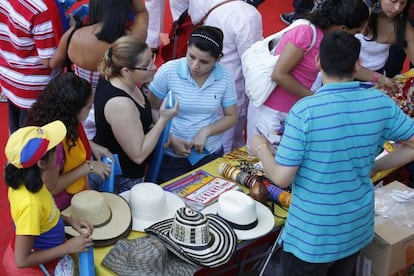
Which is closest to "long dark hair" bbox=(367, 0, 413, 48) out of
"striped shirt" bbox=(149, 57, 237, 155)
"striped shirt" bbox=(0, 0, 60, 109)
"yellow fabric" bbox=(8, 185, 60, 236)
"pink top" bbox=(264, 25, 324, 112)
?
"pink top" bbox=(264, 25, 324, 112)

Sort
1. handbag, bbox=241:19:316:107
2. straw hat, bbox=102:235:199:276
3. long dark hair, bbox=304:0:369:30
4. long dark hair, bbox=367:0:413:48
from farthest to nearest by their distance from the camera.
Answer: long dark hair, bbox=367:0:413:48, handbag, bbox=241:19:316:107, long dark hair, bbox=304:0:369:30, straw hat, bbox=102:235:199:276

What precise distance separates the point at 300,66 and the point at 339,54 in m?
1.12

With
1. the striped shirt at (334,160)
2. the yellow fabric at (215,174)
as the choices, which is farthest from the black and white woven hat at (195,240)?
the striped shirt at (334,160)

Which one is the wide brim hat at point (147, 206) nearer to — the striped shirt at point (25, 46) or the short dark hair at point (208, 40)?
the short dark hair at point (208, 40)

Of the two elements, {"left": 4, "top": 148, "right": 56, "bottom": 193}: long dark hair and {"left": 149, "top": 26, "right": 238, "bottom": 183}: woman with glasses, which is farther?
{"left": 149, "top": 26, "right": 238, "bottom": 183}: woman with glasses

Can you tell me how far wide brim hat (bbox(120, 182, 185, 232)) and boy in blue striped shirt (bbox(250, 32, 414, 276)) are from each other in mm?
537

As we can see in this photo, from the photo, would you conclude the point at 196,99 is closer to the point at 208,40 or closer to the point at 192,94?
the point at 192,94

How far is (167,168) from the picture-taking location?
317 cm

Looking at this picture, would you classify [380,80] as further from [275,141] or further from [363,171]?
[363,171]

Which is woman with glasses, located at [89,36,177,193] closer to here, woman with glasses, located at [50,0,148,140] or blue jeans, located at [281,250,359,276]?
woman with glasses, located at [50,0,148,140]

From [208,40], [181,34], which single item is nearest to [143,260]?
[208,40]

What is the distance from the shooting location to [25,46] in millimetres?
3045

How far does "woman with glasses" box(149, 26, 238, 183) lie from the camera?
9.51 ft

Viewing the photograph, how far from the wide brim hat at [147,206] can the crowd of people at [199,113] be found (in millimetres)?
227
